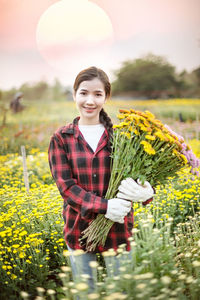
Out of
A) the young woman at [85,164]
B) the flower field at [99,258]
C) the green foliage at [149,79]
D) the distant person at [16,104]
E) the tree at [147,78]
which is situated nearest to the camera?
the flower field at [99,258]

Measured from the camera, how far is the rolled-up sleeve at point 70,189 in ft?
5.08

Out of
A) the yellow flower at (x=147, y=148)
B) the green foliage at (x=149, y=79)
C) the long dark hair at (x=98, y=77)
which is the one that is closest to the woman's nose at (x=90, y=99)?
the long dark hair at (x=98, y=77)

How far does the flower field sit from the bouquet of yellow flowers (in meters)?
0.20

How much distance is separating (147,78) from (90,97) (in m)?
16.5

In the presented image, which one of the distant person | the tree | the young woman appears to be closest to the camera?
the young woman

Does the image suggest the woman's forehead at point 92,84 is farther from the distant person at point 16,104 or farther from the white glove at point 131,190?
the distant person at point 16,104

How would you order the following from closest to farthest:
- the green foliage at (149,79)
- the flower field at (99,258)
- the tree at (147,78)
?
the flower field at (99,258), the green foliage at (149,79), the tree at (147,78)

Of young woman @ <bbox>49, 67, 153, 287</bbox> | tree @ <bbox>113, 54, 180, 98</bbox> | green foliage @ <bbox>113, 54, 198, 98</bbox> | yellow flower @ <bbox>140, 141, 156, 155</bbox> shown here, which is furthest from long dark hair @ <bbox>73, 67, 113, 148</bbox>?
tree @ <bbox>113, 54, 180, 98</bbox>

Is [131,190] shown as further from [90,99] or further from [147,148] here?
[90,99]

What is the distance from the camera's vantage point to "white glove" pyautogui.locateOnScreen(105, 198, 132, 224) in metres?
1.53

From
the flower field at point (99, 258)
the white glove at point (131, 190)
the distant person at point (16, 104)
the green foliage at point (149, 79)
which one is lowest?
the flower field at point (99, 258)

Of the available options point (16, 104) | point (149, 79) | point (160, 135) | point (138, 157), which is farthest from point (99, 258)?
point (149, 79)

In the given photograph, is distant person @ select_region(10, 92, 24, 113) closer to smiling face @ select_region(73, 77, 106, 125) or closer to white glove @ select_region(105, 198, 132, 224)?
smiling face @ select_region(73, 77, 106, 125)

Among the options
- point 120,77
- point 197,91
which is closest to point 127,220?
point 197,91
